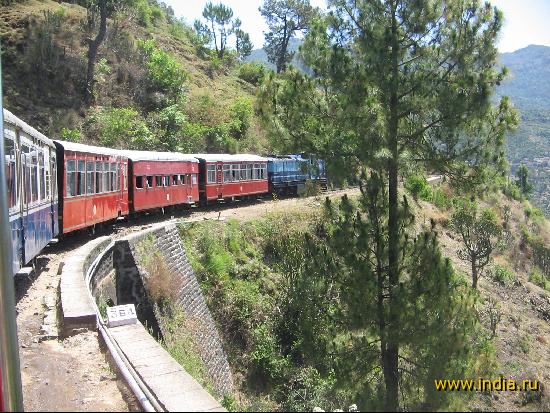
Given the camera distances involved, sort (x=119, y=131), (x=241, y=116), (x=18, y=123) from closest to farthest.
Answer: (x=18, y=123)
(x=119, y=131)
(x=241, y=116)

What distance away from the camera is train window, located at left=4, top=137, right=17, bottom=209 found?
27.6ft

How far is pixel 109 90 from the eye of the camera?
38.3 meters

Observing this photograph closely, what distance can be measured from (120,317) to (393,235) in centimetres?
450

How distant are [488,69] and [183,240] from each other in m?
10.8

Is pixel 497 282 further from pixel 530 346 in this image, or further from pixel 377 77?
pixel 377 77

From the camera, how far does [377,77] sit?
30.9 feet

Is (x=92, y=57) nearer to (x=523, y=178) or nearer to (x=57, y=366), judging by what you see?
(x=57, y=366)

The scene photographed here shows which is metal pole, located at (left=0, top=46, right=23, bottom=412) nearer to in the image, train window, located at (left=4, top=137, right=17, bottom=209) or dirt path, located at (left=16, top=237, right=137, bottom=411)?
dirt path, located at (left=16, top=237, right=137, bottom=411)

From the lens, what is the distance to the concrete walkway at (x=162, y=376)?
16.6ft

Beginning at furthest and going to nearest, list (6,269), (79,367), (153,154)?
1. (153,154)
2. (79,367)
3. (6,269)

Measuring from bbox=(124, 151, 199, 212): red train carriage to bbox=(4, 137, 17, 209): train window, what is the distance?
1022cm

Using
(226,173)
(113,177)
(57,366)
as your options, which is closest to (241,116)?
(226,173)

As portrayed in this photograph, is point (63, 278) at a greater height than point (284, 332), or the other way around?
point (63, 278)

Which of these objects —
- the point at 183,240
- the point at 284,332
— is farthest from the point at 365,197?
the point at 183,240
